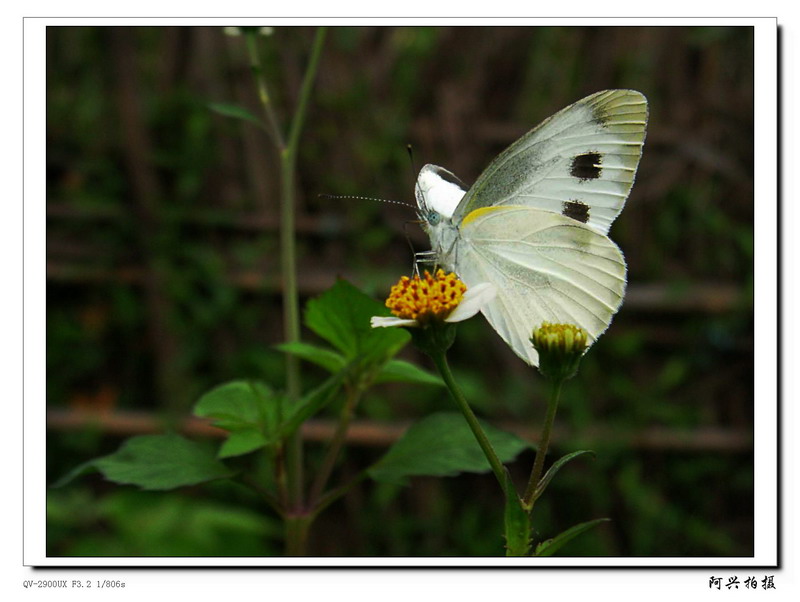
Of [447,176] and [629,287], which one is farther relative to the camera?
[629,287]

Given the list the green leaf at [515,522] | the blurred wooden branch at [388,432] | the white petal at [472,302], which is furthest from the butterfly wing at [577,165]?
the blurred wooden branch at [388,432]

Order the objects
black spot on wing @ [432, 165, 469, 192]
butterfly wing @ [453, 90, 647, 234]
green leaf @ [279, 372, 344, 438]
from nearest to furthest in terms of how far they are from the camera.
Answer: green leaf @ [279, 372, 344, 438], butterfly wing @ [453, 90, 647, 234], black spot on wing @ [432, 165, 469, 192]

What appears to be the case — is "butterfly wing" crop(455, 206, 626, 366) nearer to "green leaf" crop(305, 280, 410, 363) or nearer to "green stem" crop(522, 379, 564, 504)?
"green leaf" crop(305, 280, 410, 363)

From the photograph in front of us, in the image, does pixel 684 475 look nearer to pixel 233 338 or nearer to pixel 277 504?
pixel 233 338

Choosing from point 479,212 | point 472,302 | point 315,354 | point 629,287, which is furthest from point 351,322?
point 629,287

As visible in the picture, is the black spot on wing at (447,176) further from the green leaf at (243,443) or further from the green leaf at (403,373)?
the green leaf at (243,443)

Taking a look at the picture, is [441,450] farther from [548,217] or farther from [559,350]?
[548,217]

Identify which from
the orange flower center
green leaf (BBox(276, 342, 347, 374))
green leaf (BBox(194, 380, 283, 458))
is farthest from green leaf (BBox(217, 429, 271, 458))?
the orange flower center
